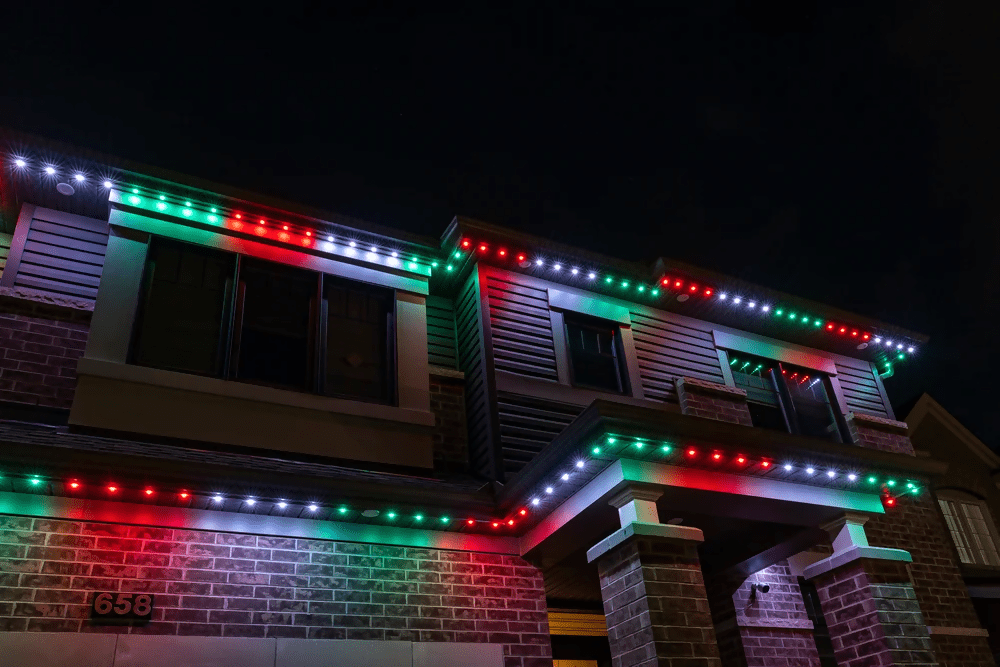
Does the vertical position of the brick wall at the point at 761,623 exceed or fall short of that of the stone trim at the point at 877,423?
it falls short

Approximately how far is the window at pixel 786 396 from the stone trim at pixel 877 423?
0.79 ft

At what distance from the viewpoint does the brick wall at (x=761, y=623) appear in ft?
26.8

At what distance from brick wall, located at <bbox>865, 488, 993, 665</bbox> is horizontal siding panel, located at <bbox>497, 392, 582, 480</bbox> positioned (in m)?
3.79

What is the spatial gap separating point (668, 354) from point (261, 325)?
484cm

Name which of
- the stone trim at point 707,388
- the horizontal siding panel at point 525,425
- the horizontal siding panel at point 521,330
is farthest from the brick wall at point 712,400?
the horizontal siding panel at point 521,330

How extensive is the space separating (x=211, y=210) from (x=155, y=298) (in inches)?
44.4

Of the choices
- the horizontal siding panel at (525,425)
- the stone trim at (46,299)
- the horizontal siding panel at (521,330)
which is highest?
the horizontal siding panel at (521,330)

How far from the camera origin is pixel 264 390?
24.0 ft

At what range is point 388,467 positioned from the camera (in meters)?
7.56

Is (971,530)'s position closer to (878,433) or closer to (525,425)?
(878,433)

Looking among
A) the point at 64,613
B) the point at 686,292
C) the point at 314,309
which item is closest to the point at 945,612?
the point at 686,292

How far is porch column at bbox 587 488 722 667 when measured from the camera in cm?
550

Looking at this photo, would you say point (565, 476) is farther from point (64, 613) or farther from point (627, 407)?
point (64, 613)

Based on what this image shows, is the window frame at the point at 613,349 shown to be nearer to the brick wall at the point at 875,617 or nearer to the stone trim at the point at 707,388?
the stone trim at the point at 707,388
